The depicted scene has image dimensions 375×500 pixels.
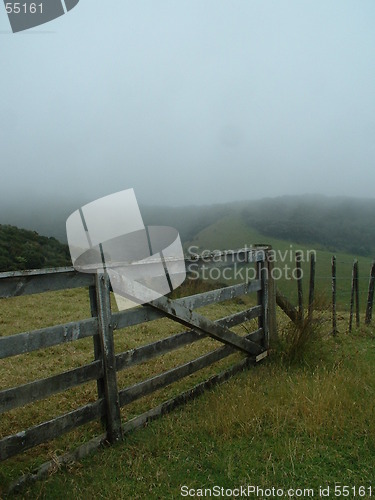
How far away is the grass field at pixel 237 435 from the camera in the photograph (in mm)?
3359

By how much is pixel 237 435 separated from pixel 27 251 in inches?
853

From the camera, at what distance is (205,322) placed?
5000 mm

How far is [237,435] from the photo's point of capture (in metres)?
4.02

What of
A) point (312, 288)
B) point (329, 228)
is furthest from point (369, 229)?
point (312, 288)

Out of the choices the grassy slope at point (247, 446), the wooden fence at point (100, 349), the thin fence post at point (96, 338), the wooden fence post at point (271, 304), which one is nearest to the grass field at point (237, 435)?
the grassy slope at point (247, 446)

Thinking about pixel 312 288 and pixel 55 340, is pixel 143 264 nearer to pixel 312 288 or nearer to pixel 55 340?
pixel 55 340

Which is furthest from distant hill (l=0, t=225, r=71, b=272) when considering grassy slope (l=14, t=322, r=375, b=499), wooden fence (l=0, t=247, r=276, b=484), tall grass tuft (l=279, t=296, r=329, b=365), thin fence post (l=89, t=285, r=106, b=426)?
grassy slope (l=14, t=322, r=375, b=499)

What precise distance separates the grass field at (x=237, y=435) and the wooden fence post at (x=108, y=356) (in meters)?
0.23

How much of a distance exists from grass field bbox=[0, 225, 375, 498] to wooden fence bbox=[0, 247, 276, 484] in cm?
31

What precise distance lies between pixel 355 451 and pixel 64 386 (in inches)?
111

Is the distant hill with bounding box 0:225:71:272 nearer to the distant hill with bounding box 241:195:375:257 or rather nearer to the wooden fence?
the wooden fence

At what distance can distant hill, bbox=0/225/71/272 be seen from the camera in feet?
70.7

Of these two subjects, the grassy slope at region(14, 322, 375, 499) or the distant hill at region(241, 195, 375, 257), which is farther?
the distant hill at region(241, 195, 375, 257)

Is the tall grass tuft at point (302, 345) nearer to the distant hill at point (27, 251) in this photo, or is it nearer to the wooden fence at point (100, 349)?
the wooden fence at point (100, 349)
